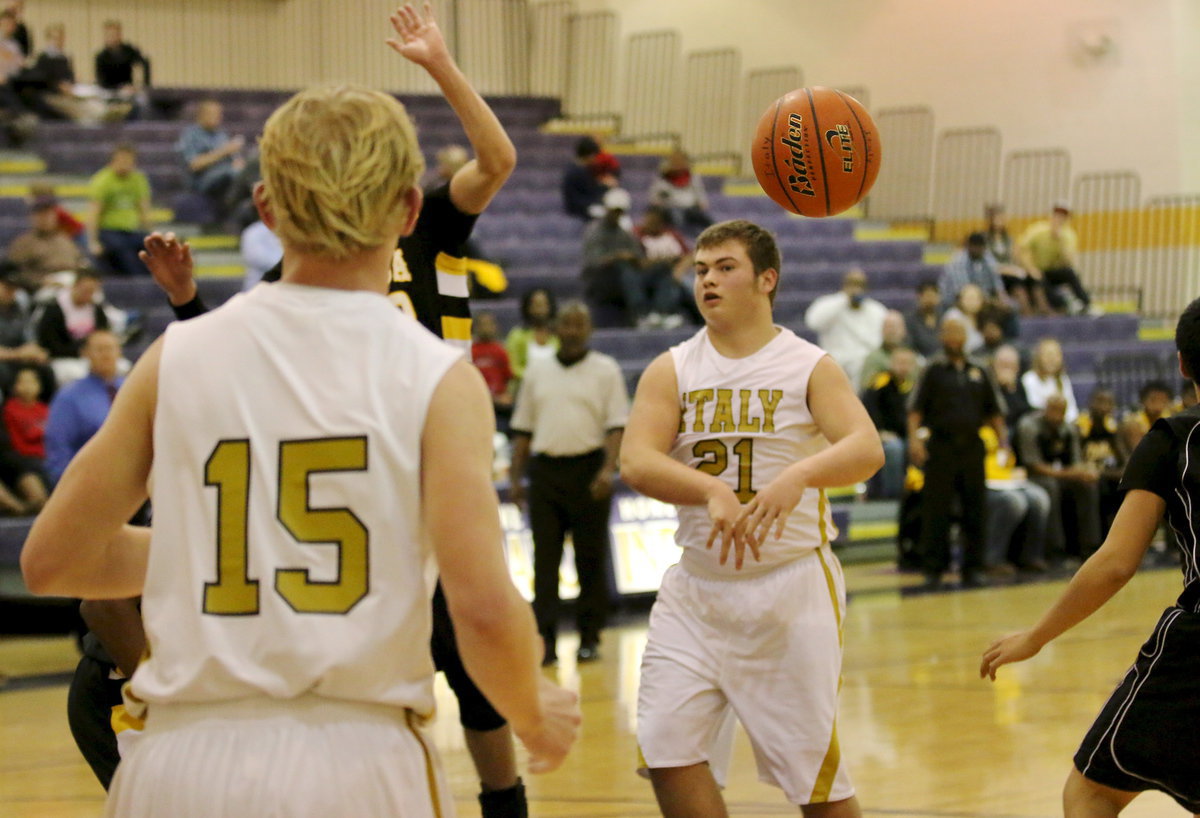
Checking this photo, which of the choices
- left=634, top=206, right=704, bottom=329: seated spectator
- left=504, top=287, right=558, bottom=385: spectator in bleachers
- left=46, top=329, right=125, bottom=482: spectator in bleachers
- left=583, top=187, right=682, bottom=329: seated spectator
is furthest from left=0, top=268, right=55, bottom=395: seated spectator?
left=634, top=206, right=704, bottom=329: seated spectator

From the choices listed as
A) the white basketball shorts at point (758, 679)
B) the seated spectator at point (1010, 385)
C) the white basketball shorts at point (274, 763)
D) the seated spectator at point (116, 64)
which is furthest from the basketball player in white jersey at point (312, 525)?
the seated spectator at point (116, 64)

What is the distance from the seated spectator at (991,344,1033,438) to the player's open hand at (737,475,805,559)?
1011 centimetres

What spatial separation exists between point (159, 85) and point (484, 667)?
1960 centimetres

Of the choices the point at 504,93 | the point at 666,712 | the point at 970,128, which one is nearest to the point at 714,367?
the point at 666,712

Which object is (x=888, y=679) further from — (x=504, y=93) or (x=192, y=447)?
(x=504, y=93)

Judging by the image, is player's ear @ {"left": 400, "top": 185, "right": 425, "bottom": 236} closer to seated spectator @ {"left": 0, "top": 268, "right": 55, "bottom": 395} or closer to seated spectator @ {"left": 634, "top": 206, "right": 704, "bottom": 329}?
seated spectator @ {"left": 0, "top": 268, "right": 55, "bottom": 395}

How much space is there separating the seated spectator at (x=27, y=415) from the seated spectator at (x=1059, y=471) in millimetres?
7583

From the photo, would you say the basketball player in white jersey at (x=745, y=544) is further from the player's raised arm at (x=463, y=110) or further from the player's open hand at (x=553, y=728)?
the player's open hand at (x=553, y=728)

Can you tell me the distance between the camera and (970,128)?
20.2 m

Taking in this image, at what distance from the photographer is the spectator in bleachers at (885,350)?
45.0ft

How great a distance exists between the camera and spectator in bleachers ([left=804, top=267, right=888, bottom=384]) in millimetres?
14398

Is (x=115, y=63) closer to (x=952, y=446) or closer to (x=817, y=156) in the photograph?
(x=952, y=446)

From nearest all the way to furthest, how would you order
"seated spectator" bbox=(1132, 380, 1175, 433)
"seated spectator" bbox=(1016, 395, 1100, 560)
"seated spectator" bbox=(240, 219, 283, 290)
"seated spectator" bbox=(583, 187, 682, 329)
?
"seated spectator" bbox=(240, 219, 283, 290), "seated spectator" bbox=(1016, 395, 1100, 560), "seated spectator" bbox=(1132, 380, 1175, 433), "seated spectator" bbox=(583, 187, 682, 329)

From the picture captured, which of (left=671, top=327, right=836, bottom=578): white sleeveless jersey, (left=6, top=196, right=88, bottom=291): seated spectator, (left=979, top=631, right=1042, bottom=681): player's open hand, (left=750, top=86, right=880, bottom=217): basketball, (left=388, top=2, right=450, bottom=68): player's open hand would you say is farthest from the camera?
(left=6, top=196, right=88, bottom=291): seated spectator
